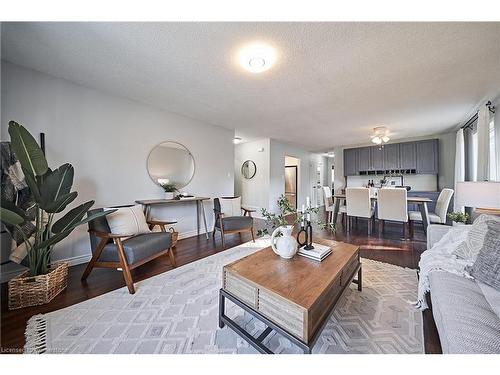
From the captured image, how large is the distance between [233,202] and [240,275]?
95.2 inches

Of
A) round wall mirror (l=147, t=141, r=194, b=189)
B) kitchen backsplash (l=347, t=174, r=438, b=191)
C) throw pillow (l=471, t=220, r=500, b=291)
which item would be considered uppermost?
round wall mirror (l=147, t=141, r=194, b=189)

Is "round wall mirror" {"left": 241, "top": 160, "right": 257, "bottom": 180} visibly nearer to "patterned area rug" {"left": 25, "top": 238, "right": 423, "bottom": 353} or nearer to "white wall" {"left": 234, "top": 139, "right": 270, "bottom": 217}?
"white wall" {"left": 234, "top": 139, "right": 270, "bottom": 217}

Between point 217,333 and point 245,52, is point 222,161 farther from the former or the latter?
point 217,333

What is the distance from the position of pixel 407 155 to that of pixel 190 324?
637cm

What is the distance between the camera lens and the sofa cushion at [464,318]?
0.75 m

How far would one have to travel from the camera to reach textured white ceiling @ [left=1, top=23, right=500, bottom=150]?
59.4 inches

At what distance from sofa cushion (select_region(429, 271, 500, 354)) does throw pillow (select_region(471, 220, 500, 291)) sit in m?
0.07

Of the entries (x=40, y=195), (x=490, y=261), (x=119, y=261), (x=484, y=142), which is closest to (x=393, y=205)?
(x=484, y=142)

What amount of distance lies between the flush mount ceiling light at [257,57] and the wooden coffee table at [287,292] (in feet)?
5.90

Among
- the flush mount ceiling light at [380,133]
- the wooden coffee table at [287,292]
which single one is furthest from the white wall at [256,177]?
the wooden coffee table at [287,292]

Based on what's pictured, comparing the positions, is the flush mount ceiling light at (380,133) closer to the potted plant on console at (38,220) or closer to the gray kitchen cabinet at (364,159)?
the gray kitchen cabinet at (364,159)

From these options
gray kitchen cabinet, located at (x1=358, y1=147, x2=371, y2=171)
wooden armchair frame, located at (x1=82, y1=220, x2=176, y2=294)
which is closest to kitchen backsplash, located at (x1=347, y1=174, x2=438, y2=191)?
gray kitchen cabinet, located at (x1=358, y1=147, x2=371, y2=171)

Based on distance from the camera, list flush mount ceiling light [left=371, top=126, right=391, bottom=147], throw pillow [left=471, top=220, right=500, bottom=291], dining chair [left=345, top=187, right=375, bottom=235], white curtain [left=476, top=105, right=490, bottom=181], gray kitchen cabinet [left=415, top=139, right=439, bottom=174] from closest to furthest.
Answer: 1. throw pillow [left=471, top=220, right=500, bottom=291]
2. white curtain [left=476, top=105, right=490, bottom=181]
3. dining chair [left=345, top=187, right=375, bottom=235]
4. flush mount ceiling light [left=371, top=126, right=391, bottom=147]
5. gray kitchen cabinet [left=415, top=139, right=439, bottom=174]
